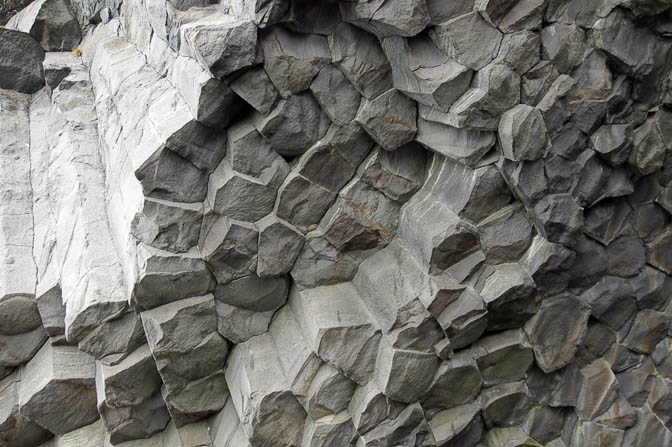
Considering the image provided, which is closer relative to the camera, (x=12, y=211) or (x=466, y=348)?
(x=466, y=348)

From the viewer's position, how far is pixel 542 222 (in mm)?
3580

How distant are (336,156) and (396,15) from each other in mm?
914

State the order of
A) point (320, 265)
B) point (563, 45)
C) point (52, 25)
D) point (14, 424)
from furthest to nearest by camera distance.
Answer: point (52, 25) → point (14, 424) → point (320, 265) → point (563, 45)

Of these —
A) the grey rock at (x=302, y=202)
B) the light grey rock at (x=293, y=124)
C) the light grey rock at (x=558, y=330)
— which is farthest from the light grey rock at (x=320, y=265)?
the light grey rock at (x=558, y=330)

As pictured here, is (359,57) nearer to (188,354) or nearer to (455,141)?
(455,141)

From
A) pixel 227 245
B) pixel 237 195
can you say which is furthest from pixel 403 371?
pixel 237 195

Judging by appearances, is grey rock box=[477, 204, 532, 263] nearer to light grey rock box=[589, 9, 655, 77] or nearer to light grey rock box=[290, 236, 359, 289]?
light grey rock box=[290, 236, 359, 289]

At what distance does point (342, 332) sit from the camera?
3684 millimetres

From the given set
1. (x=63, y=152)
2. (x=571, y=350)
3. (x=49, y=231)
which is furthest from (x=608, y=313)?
(x=63, y=152)

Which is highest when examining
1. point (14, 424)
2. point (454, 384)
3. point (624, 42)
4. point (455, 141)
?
point (624, 42)

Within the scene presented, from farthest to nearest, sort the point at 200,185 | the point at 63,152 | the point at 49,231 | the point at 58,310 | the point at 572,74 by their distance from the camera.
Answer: the point at 63,152
the point at 49,231
the point at 58,310
the point at 200,185
the point at 572,74

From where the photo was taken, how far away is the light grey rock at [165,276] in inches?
143

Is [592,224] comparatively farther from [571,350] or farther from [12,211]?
[12,211]

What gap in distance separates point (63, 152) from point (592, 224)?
4.20 meters
